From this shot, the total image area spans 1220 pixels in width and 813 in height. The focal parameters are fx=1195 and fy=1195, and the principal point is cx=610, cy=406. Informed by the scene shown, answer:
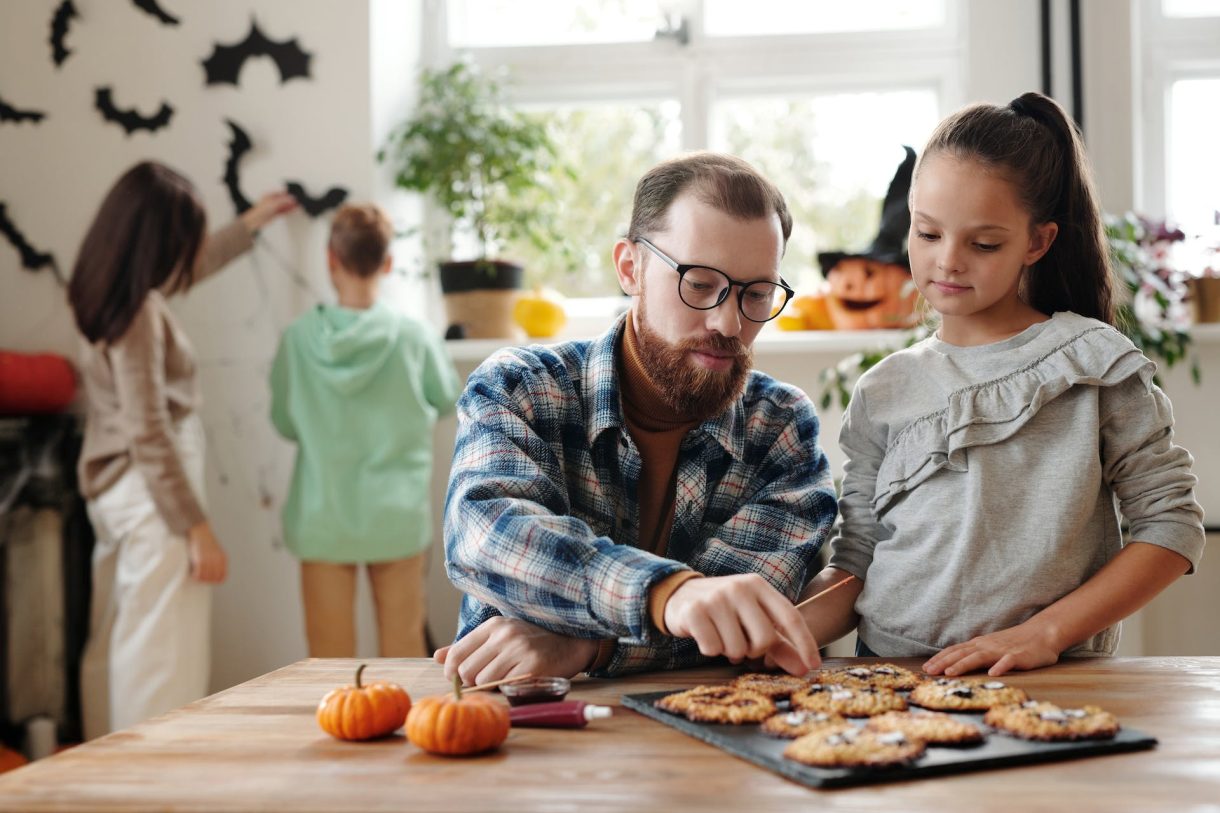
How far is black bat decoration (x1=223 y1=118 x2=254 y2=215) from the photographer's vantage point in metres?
3.55

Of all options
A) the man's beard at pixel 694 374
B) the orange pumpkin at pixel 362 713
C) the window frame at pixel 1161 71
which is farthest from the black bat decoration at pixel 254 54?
the orange pumpkin at pixel 362 713

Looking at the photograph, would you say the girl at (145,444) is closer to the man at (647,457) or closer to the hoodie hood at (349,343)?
the hoodie hood at (349,343)

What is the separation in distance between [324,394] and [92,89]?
1275 millimetres

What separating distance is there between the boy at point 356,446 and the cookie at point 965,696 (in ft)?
7.26

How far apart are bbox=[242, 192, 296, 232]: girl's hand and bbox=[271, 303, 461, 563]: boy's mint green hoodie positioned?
35 centimetres

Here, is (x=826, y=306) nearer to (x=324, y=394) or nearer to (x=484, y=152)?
(x=484, y=152)

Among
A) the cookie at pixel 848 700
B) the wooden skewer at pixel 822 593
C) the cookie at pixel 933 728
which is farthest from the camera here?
the wooden skewer at pixel 822 593

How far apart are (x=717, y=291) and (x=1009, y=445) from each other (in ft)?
1.30

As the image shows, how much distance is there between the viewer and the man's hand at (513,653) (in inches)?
51.3

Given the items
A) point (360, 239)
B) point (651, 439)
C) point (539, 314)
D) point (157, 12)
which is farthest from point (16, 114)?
point (651, 439)

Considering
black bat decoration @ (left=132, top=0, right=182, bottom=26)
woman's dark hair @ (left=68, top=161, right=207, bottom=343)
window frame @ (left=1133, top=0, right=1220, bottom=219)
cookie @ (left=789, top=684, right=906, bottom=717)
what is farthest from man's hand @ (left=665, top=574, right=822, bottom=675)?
black bat decoration @ (left=132, top=0, right=182, bottom=26)

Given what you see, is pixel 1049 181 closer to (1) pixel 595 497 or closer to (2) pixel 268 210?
(1) pixel 595 497

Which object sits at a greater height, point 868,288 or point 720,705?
point 868,288

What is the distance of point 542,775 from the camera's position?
928 millimetres
